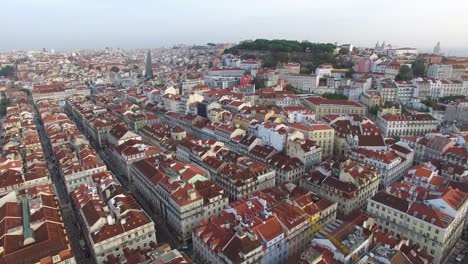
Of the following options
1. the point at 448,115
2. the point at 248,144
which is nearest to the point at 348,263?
the point at 248,144

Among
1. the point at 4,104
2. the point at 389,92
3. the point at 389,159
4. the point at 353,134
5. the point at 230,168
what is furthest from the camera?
the point at 4,104

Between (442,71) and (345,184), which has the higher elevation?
(442,71)

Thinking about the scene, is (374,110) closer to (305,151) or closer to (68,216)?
(305,151)

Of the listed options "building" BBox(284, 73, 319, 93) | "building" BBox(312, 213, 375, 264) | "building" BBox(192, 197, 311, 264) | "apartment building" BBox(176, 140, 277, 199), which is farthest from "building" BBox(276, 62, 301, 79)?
"building" BBox(312, 213, 375, 264)

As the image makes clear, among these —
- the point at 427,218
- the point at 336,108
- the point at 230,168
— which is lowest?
the point at 427,218

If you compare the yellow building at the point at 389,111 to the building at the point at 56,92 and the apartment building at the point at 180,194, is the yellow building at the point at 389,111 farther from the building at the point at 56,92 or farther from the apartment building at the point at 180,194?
the building at the point at 56,92

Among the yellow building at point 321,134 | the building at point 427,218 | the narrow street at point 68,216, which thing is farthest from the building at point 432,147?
the narrow street at point 68,216

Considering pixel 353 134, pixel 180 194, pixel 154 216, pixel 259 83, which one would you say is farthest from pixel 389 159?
pixel 259 83
